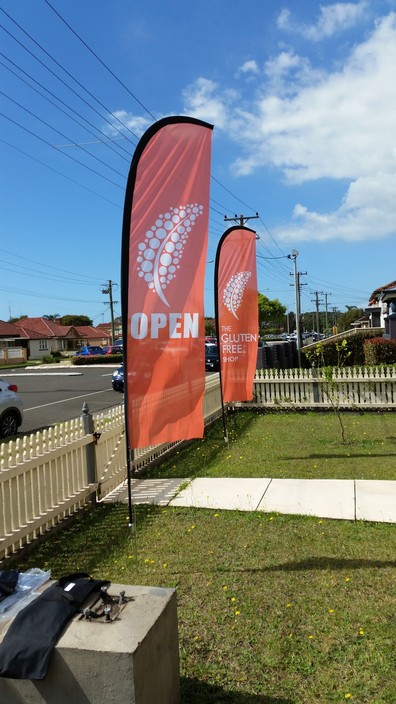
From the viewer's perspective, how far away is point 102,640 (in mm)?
2262

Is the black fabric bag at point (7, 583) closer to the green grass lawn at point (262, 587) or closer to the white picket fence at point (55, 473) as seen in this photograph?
the green grass lawn at point (262, 587)

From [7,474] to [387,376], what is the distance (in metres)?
10.5

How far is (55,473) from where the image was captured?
5.77m

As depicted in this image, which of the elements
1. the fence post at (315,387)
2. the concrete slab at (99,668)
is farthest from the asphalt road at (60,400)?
the concrete slab at (99,668)

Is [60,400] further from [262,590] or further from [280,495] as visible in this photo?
[262,590]

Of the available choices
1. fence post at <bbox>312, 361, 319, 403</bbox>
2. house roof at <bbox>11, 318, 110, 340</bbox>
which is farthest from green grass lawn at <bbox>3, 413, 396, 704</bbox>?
house roof at <bbox>11, 318, 110, 340</bbox>

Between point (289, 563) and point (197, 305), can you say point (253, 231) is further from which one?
point (289, 563)

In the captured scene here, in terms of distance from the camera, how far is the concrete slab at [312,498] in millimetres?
5871

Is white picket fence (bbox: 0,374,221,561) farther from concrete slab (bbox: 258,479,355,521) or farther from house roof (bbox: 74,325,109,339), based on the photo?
house roof (bbox: 74,325,109,339)

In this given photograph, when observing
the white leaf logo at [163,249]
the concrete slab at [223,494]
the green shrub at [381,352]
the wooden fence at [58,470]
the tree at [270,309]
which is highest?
the tree at [270,309]

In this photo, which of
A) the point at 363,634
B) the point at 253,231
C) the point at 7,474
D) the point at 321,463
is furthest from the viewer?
the point at 253,231

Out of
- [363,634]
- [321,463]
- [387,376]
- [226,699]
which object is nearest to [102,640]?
[226,699]

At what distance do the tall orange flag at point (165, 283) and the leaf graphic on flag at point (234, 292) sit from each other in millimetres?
4783

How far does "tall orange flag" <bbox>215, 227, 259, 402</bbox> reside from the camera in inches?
410
